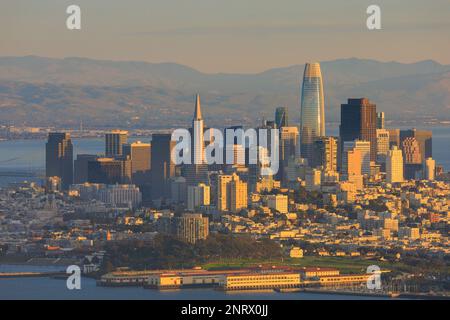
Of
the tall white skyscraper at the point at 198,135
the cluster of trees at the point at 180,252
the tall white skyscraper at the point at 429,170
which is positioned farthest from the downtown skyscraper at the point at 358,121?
the cluster of trees at the point at 180,252

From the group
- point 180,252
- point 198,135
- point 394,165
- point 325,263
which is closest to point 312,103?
point 394,165

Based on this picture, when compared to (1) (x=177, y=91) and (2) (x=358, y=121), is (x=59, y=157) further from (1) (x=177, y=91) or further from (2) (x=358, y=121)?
(2) (x=358, y=121)

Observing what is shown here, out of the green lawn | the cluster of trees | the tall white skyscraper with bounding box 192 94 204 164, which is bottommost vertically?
the green lawn

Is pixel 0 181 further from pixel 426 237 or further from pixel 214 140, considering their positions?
pixel 426 237

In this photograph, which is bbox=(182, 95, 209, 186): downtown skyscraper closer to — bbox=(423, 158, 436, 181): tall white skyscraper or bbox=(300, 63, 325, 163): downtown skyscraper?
bbox=(300, 63, 325, 163): downtown skyscraper

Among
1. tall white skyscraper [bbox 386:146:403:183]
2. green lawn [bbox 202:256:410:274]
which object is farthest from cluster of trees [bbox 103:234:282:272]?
tall white skyscraper [bbox 386:146:403:183]

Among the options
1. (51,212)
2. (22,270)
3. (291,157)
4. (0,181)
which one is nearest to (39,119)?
(0,181)
